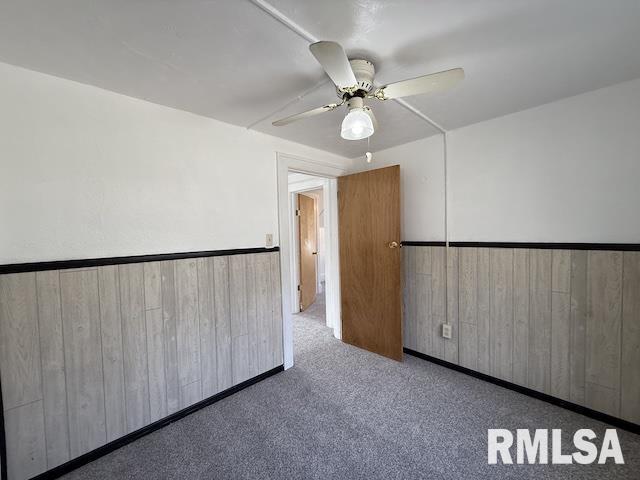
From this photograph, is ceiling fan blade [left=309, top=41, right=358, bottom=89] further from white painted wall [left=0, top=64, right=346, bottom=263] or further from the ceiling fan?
white painted wall [left=0, top=64, right=346, bottom=263]

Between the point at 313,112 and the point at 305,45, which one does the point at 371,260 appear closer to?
→ the point at 313,112

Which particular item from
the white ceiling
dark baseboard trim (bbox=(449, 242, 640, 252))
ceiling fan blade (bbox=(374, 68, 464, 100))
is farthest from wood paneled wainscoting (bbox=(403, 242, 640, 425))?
ceiling fan blade (bbox=(374, 68, 464, 100))

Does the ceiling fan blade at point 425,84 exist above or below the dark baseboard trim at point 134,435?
above

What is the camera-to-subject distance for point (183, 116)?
6.11ft

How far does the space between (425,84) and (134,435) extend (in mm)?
2555

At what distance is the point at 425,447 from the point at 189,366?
162 cm

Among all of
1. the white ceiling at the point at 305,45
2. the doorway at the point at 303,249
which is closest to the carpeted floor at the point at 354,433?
the doorway at the point at 303,249

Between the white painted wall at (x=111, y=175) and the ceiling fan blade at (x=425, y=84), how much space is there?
1354 mm

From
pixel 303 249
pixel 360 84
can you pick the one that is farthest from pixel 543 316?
pixel 303 249

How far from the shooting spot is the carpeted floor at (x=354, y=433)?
1.41 metres

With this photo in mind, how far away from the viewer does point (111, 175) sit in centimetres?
159

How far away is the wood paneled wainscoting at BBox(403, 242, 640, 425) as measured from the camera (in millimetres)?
1636

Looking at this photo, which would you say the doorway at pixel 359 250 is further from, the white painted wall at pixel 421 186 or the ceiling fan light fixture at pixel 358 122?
the ceiling fan light fixture at pixel 358 122

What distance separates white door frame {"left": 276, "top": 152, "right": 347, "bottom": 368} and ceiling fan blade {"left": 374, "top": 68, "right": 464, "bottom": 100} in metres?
1.36
